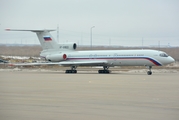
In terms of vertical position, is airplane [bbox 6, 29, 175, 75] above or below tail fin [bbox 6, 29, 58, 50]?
below

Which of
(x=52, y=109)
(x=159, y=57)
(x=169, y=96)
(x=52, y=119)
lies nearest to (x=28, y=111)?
Answer: (x=52, y=109)

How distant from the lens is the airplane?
42594 mm

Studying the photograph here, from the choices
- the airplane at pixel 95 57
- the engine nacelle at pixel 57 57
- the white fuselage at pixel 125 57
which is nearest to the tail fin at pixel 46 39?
the airplane at pixel 95 57

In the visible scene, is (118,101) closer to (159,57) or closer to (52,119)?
(52,119)

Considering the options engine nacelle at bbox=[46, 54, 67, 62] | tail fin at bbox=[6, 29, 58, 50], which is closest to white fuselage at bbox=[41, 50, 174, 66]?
engine nacelle at bbox=[46, 54, 67, 62]

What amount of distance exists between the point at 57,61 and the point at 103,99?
1292 inches

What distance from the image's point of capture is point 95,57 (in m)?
46.8

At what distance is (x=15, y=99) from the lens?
15.7m

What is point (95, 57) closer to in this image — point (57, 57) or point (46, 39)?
point (57, 57)

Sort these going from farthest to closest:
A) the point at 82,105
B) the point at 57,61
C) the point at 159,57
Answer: the point at 57,61 → the point at 159,57 → the point at 82,105

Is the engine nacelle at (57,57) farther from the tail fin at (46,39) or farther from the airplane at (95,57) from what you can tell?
the tail fin at (46,39)

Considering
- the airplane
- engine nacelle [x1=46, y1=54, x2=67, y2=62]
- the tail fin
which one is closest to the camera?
the airplane

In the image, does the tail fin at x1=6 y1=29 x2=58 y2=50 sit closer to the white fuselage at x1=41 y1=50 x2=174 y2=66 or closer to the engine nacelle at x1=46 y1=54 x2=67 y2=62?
the white fuselage at x1=41 y1=50 x2=174 y2=66

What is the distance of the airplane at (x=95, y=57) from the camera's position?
42594 millimetres
